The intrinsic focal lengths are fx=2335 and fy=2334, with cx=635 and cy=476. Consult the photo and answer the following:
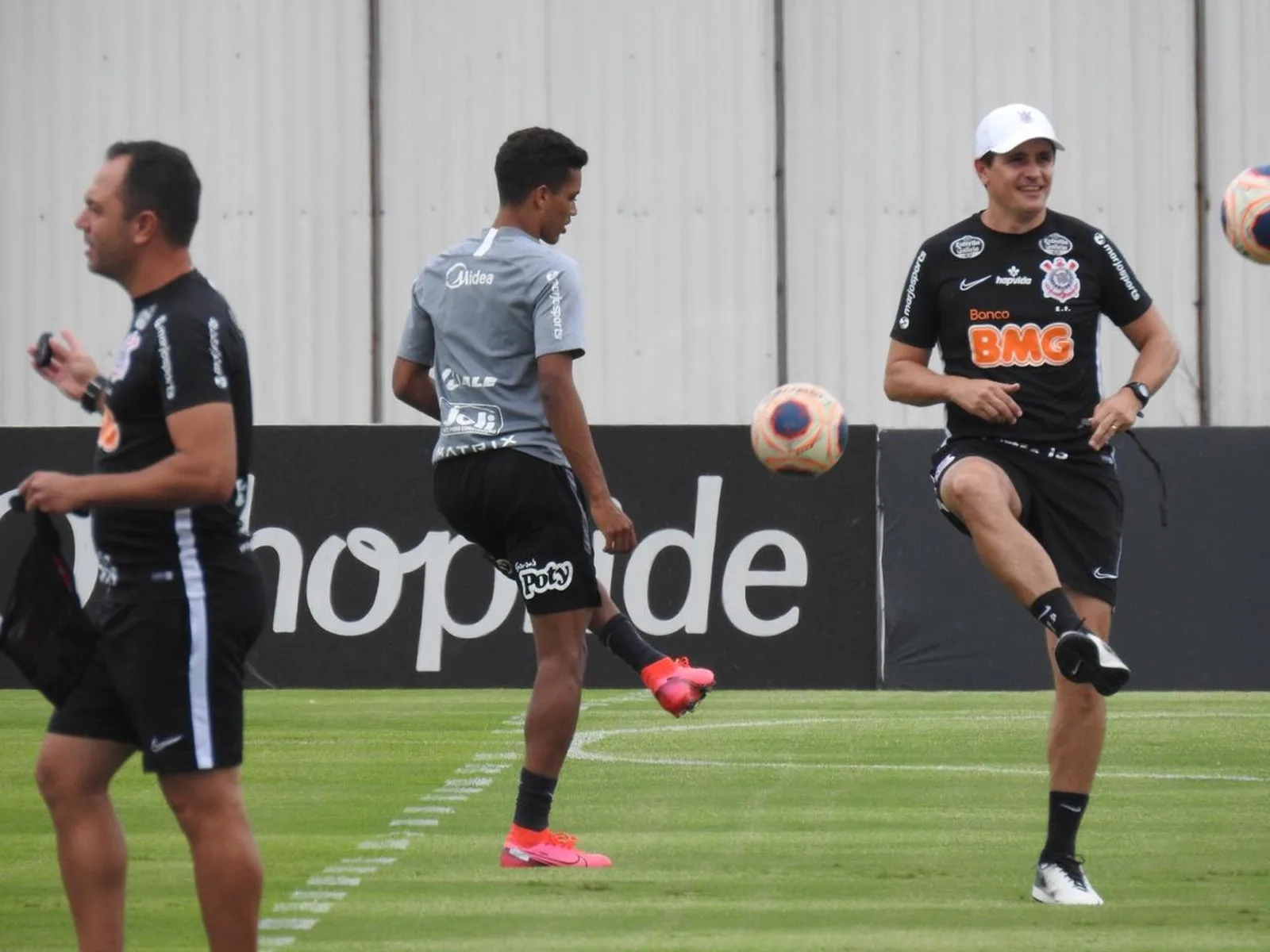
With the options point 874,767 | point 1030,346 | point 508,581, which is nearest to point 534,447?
point 1030,346

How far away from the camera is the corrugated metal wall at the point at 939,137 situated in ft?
71.6

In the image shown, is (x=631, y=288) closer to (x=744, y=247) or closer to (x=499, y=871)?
(x=744, y=247)

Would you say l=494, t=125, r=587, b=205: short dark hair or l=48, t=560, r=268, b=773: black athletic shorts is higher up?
l=494, t=125, r=587, b=205: short dark hair

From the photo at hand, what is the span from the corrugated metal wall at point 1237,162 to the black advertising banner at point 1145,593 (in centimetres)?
626

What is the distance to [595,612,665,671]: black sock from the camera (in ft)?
23.9

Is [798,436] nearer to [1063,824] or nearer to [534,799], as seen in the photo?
[534,799]

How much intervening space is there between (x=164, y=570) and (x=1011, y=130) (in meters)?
3.24

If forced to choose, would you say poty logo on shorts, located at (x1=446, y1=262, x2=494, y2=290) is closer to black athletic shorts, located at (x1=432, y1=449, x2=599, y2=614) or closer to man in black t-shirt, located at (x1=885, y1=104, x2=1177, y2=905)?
black athletic shorts, located at (x1=432, y1=449, x2=599, y2=614)

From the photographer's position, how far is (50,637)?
477 cm

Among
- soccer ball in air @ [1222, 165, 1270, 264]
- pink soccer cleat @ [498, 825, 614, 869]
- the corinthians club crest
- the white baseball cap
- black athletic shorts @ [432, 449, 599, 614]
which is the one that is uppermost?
the white baseball cap

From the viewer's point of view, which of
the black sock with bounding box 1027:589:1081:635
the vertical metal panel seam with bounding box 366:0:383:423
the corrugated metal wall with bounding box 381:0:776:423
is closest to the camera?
the black sock with bounding box 1027:589:1081:635

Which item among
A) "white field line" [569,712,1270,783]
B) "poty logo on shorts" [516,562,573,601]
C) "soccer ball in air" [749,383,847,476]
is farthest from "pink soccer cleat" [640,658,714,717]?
"white field line" [569,712,1270,783]

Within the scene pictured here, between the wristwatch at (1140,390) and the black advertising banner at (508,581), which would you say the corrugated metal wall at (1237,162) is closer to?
the black advertising banner at (508,581)

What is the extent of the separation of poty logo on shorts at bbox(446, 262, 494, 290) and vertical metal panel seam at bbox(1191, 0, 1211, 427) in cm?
1567
